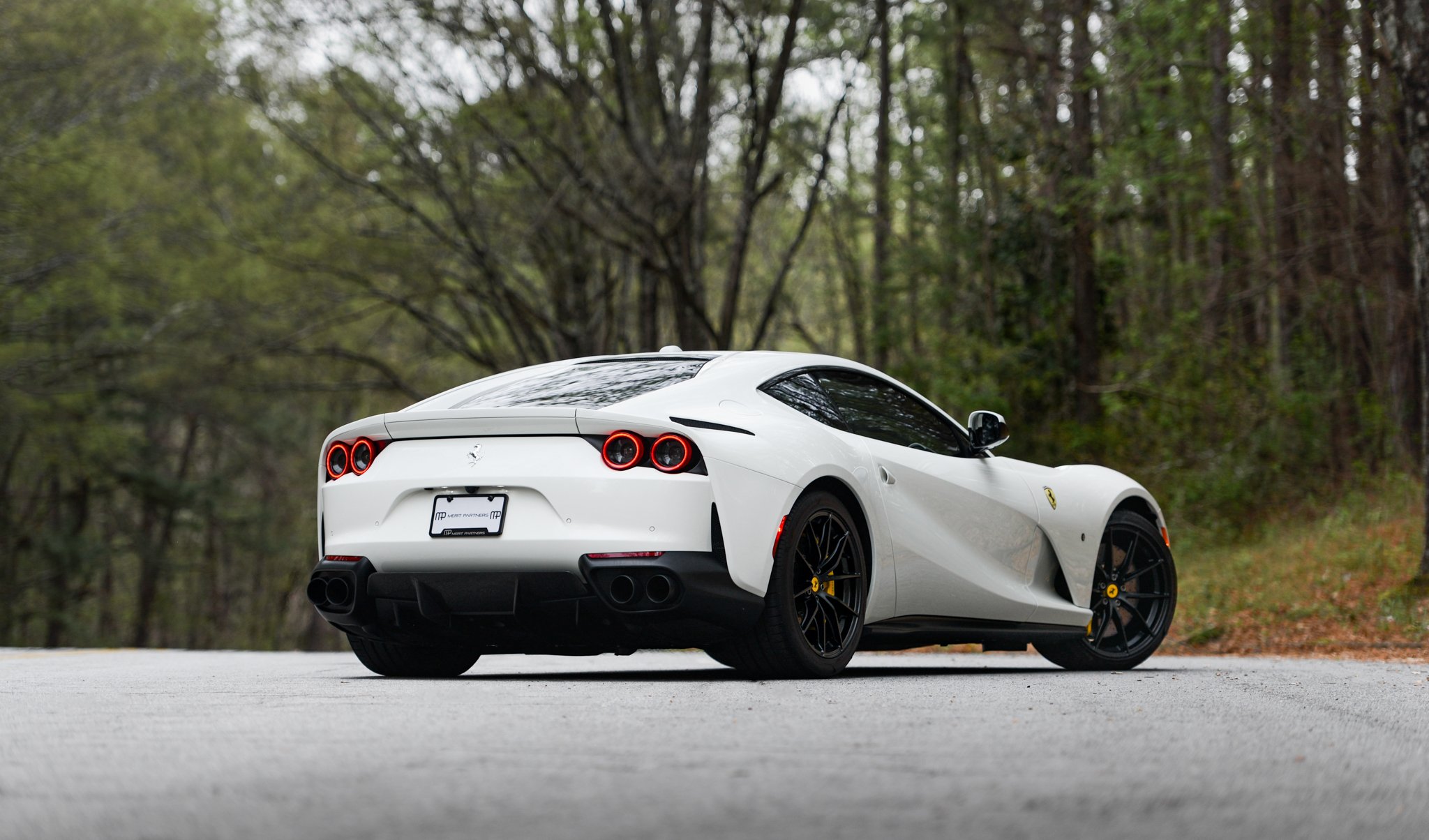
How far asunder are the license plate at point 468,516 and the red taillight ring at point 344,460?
1.91ft

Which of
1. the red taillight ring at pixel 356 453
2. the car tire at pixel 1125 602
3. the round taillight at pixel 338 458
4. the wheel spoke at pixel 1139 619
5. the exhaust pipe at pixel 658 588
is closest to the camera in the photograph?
the exhaust pipe at pixel 658 588

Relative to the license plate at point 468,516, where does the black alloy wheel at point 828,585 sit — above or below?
below

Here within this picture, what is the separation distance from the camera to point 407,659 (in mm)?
7465

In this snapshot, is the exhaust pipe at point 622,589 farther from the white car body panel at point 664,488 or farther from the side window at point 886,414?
the side window at point 886,414

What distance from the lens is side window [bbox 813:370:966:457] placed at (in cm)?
755

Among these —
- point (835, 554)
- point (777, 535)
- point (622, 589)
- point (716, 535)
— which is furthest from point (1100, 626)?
point (622, 589)

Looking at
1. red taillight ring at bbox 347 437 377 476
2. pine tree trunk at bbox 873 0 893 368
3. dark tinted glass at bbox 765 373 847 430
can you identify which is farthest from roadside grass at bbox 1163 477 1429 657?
pine tree trunk at bbox 873 0 893 368

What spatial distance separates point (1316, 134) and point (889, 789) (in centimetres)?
1555

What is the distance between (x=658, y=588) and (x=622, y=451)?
0.56 metres

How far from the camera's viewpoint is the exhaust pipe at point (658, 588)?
20.6 feet

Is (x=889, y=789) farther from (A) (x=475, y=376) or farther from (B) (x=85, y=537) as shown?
(B) (x=85, y=537)

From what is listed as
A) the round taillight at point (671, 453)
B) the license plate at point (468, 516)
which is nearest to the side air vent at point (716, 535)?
the round taillight at point (671, 453)

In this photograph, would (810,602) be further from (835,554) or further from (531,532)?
(531,532)

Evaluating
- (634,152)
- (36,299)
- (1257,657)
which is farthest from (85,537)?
(1257,657)
